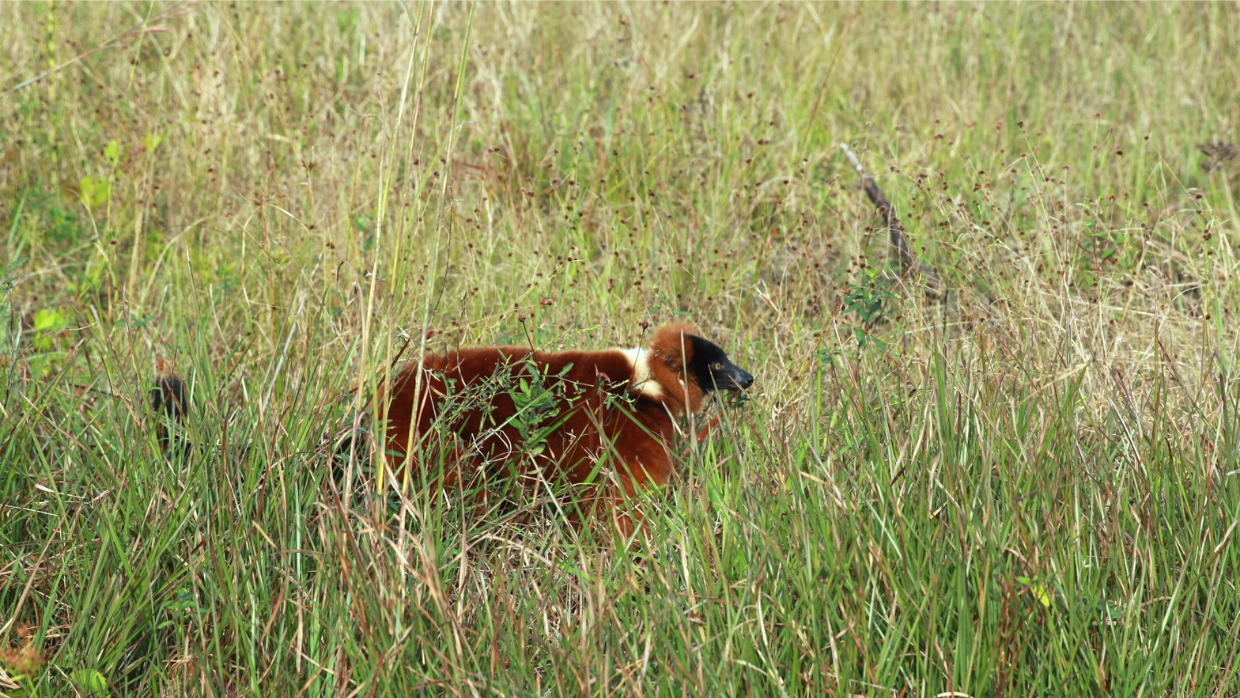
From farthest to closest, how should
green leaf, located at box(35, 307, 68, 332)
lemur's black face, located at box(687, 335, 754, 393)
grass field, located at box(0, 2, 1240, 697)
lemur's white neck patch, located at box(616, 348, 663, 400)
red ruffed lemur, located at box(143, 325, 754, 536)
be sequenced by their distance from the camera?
green leaf, located at box(35, 307, 68, 332)
lemur's black face, located at box(687, 335, 754, 393)
lemur's white neck patch, located at box(616, 348, 663, 400)
red ruffed lemur, located at box(143, 325, 754, 536)
grass field, located at box(0, 2, 1240, 697)

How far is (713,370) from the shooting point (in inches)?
139

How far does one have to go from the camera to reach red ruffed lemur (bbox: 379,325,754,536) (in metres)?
3.04

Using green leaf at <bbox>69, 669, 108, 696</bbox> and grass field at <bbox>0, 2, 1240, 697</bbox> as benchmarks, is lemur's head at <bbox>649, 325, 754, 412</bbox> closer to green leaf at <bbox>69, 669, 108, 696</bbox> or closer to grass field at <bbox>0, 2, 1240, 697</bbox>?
grass field at <bbox>0, 2, 1240, 697</bbox>

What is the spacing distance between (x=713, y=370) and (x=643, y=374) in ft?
0.82

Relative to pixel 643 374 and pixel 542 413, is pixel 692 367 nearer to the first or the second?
pixel 643 374

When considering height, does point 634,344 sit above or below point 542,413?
below

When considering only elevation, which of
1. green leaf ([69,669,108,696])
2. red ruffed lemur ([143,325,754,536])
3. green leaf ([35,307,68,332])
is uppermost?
red ruffed lemur ([143,325,754,536])

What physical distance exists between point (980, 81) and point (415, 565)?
5041 millimetres

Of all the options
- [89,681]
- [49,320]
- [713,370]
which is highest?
[713,370]

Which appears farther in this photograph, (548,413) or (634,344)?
(634,344)

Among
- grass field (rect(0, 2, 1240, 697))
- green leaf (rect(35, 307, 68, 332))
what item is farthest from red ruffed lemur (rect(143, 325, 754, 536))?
green leaf (rect(35, 307, 68, 332))

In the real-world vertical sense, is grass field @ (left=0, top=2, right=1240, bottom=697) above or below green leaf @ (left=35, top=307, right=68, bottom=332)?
above

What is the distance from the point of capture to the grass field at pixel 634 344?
93.7 inches

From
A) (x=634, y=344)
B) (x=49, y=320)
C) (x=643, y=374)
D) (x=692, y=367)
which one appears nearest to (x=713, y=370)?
(x=692, y=367)
